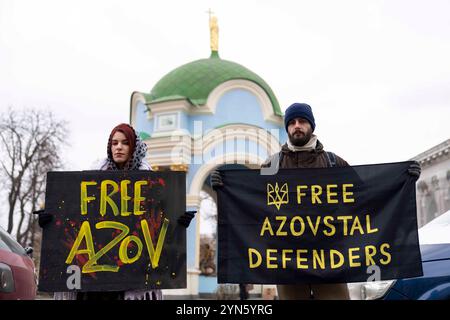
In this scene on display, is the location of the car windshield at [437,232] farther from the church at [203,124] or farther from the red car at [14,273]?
the church at [203,124]

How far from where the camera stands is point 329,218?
448 cm

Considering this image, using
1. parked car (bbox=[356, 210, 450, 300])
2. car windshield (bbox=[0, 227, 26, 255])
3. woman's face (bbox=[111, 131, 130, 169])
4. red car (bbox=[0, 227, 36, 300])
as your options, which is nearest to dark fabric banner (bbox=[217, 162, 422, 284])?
parked car (bbox=[356, 210, 450, 300])

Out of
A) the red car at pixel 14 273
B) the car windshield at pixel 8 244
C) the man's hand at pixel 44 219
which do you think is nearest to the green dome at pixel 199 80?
the car windshield at pixel 8 244

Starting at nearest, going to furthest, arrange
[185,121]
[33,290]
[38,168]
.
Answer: [33,290], [185,121], [38,168]

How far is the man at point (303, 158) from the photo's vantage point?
4414 millimetres

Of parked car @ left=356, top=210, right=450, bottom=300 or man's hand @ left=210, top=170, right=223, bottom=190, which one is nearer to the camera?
parked car @ left=356, top=210, right=450, bottom=300

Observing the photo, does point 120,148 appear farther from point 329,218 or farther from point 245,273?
point 329,218

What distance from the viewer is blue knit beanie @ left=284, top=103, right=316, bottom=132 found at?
458 cm

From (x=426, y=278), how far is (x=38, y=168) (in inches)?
928

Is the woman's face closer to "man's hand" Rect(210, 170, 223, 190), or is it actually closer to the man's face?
"man's hand" Rect(210, 170, 223, 190)

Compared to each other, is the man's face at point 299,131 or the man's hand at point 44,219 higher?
the man's face at point 299,131

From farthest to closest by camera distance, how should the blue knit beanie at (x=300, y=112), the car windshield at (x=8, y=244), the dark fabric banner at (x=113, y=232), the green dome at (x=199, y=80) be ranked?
1. the green dome at (x=199, y=80)
2. the car windshield at (x=8, y=244)
3. the blue knit beanie at (x=300, y=112)
4. the dark fabric banner at (x=113, y=232)

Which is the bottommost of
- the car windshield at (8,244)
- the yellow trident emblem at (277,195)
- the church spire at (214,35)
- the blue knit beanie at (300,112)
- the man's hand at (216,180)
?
the car windshield at (8,244)
